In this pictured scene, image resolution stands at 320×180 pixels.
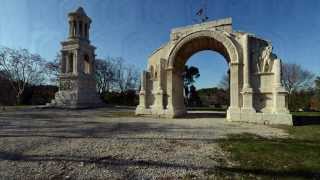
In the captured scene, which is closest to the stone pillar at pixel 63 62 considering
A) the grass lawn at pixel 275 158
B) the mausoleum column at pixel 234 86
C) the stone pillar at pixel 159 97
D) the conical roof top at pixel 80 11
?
the conical roof top at pixel 80 11

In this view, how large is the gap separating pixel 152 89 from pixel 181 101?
2713mm

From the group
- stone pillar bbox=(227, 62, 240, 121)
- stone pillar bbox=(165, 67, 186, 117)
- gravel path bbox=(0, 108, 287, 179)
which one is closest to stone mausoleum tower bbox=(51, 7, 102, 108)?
stone pillar bbox=(165, 67, 186, 117)

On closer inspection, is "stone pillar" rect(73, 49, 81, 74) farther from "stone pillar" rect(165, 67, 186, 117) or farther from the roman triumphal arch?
"stone pillar" rect(165, 67, 186, 117)

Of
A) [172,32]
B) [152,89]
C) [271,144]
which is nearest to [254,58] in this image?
[172,32]

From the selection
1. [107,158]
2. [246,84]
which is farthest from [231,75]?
[107,158]

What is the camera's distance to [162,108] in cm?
1795

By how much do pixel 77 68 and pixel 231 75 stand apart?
74.5ft

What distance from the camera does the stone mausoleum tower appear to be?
3070 cm

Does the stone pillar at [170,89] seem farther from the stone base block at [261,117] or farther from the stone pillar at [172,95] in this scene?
the stone base block at [261,117]

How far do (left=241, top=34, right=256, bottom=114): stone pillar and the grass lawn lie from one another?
21.7 ft

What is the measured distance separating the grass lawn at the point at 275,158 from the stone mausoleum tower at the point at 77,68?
25.5 metres

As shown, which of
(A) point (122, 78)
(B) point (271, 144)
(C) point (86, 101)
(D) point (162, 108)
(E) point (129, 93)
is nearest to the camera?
(B) point (271, 144)

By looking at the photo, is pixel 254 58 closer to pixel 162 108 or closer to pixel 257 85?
pixel 257 85

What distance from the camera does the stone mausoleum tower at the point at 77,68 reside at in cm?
3070
